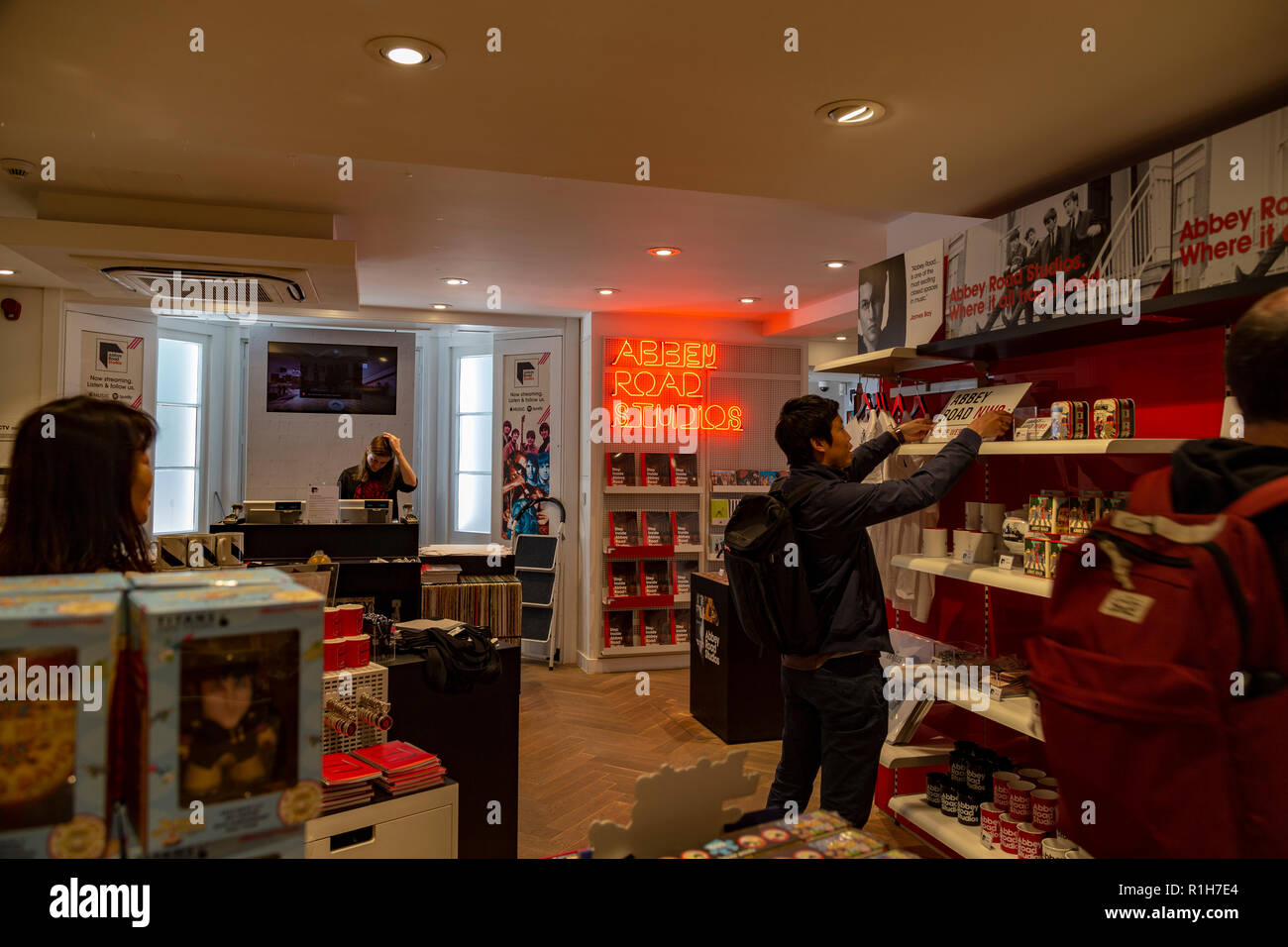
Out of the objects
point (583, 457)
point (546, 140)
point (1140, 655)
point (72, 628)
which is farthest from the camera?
point (583, 457)

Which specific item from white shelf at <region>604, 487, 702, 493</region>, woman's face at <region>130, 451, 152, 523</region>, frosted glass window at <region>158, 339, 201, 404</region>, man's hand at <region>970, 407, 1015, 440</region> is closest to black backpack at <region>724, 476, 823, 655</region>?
man's hand at <region>970, 407, 1015, 440</region>

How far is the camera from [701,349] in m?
7.16

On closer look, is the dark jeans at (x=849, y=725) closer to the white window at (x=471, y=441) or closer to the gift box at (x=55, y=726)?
the gift box at (x=55, y=726)

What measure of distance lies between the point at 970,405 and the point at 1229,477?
2.08 m

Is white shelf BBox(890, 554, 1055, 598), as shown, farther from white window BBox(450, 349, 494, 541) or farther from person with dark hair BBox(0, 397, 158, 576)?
white window BBox(450, 349, 494, 541)

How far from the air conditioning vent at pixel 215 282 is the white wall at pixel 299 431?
2585 mm

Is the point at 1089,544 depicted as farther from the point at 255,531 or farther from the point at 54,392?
the point at 54,392

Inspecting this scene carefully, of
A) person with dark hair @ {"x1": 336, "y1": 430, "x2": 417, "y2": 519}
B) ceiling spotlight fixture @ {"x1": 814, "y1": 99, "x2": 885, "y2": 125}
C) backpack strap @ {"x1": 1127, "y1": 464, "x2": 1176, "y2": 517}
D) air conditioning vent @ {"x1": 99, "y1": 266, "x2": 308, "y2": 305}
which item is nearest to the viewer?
backpack strap @ {"x1": 1127, "y1": 464, "x2": 1176, "y2": 517}

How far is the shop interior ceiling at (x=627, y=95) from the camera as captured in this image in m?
1.93

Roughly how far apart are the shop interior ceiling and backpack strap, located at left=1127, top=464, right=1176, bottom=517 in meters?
1.25

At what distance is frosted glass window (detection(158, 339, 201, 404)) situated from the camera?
7.39 meters

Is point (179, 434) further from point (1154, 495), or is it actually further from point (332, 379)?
point (1154, 495)
